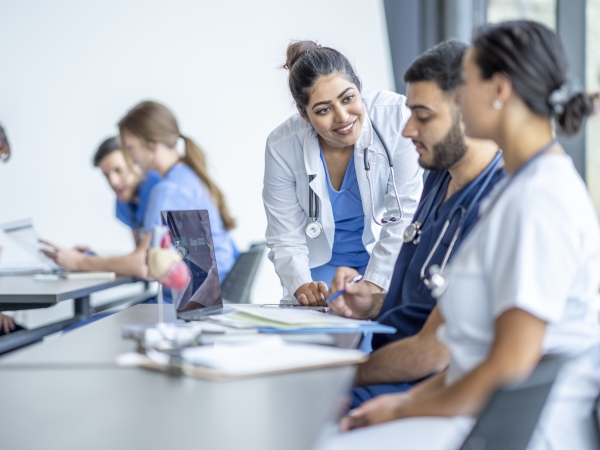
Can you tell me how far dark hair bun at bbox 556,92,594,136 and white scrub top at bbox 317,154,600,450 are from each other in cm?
6

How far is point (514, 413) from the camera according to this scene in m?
0.91

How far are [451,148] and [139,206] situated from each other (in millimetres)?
2314

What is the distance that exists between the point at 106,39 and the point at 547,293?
172 inches

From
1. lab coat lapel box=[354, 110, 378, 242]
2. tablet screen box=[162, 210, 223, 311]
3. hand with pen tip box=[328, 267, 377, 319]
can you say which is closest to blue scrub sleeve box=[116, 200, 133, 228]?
lab coat lapel box=[354, 110, 378, 242]

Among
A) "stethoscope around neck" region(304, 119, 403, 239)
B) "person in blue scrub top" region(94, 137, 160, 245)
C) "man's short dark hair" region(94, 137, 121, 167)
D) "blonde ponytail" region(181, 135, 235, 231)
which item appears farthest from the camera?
"man's short dark hair" region(94, 137, 121, 167)

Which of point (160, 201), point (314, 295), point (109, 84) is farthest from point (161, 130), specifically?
point (109, 84)

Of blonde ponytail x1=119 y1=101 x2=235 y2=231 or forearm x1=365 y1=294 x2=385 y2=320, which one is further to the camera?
blonde ponytail x1=119 y1=101 x2=235 y2=231

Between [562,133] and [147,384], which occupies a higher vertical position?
[562,133]

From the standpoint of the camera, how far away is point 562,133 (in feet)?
3.82

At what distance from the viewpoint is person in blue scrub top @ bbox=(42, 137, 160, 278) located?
2.99 metres

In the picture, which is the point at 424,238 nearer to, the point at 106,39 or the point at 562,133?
the point at 562,133

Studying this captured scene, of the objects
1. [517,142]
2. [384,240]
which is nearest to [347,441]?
[517,142]

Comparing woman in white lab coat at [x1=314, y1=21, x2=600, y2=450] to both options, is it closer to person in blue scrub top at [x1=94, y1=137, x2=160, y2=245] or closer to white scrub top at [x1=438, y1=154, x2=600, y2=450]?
white scrub top at [x1=438, y1=154, x2=600, y2=450]

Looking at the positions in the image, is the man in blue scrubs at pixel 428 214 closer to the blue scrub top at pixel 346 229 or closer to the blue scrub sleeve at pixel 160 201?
the blue scrub top at pixel 346 229
